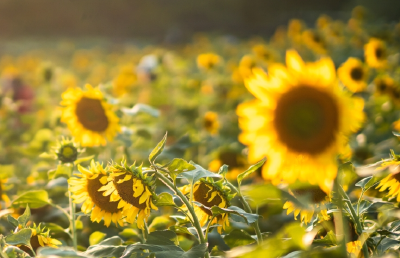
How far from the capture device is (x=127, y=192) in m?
0.69

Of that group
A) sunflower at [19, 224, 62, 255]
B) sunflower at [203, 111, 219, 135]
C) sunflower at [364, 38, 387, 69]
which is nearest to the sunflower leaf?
sunflower at [19, 224, 62, 255]

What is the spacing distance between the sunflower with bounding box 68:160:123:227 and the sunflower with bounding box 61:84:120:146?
454 mm

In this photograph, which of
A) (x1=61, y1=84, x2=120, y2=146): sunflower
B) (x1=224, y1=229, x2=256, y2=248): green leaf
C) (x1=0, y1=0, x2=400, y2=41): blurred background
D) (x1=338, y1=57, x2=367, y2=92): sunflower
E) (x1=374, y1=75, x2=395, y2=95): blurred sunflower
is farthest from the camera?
(x1=0, y1=0, x2=400, y2=41): blurred background

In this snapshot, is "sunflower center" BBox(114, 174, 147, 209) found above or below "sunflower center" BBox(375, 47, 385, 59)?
above

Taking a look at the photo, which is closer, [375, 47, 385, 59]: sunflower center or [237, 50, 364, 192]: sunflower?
[237, 50, 364, 192]: sunflower

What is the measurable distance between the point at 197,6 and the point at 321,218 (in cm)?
1046

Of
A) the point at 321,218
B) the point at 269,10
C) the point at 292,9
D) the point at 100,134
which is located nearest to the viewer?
the point at 321,218

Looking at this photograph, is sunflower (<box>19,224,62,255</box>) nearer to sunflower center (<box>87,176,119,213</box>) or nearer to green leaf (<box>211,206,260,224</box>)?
sunflower center (<box>87,176,119,213</box>)

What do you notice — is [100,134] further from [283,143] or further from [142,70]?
[142,70]

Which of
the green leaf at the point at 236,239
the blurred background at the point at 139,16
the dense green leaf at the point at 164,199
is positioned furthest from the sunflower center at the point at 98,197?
the blurred background at the point at 139,16

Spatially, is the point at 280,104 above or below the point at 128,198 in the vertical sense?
above

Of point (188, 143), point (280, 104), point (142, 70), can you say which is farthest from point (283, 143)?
point (142, 70)

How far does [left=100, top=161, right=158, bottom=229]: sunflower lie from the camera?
67 centimetres

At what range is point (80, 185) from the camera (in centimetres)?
76
